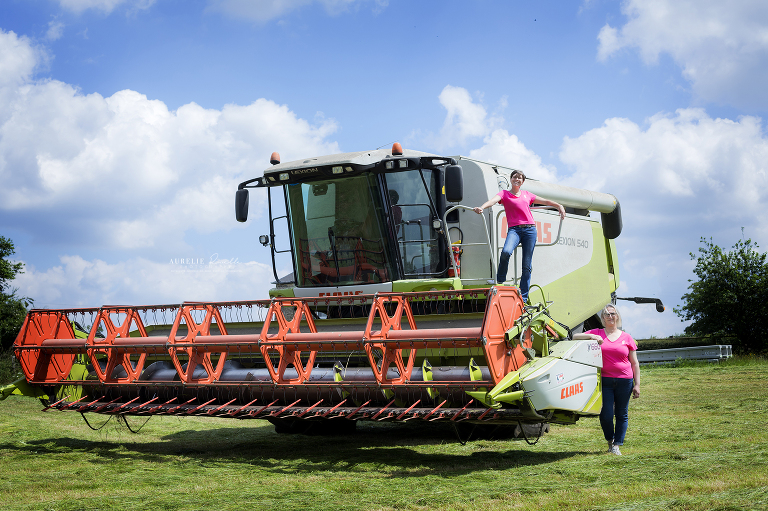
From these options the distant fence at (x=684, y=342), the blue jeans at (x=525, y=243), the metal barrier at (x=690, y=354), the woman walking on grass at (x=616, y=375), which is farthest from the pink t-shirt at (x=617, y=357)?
the distant fence at (x=684, y=342)

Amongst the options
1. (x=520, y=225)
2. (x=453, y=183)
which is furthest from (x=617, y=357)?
(x=453, y=183)

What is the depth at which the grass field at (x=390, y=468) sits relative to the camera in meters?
4.63

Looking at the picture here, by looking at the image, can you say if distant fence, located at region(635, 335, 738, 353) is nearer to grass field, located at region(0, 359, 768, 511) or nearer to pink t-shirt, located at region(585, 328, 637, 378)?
grass field, located at region(0, 359, 768, 511)

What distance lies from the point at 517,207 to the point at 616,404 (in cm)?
214

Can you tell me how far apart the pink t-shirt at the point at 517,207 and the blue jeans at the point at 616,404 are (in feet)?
5.92

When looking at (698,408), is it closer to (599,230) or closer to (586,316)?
(586,316)

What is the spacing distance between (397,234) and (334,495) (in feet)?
11.7

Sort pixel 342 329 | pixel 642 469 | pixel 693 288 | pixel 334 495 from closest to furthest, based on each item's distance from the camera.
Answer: pixel 334 495
pixel 642 469
pixel 342 329
pixel 693 288

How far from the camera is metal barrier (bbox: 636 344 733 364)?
1948cm

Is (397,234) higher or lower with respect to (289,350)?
higher

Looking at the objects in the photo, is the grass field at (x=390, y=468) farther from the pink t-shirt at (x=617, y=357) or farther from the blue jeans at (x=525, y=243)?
the blue jeans at (x=525, y=243)

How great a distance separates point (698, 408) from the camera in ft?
31.7

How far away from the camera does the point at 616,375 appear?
6070 millimetres

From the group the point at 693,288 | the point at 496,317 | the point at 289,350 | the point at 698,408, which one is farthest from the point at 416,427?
the point at 693,288
